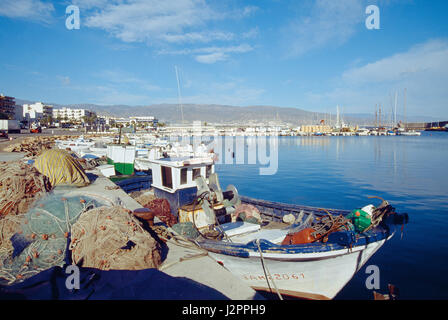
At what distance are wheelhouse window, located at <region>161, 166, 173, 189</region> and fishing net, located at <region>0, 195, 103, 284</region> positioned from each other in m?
3.57

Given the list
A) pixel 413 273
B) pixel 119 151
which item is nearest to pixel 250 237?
pixel 413 273

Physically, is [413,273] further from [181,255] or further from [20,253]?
[20,253]

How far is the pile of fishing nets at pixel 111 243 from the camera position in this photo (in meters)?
4.64

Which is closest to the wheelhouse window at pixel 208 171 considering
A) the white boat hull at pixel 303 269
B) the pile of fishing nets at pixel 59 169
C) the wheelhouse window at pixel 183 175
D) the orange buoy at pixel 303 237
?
the wheelhouse window at pixel 183 175

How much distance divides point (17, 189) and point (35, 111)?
161300 millimetres

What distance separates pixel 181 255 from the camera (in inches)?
217

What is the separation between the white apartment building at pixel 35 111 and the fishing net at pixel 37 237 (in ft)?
492

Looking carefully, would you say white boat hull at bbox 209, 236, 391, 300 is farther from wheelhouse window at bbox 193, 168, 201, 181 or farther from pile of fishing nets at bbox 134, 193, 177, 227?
wheelhouse window at bbox 193, 168, 201, 181

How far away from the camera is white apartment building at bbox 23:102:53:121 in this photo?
125 meters

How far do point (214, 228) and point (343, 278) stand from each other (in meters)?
3.81

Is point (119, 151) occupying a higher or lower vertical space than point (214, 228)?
higher

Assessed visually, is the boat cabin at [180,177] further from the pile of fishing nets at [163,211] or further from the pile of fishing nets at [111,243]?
the pile of fishing nets at [111,243]

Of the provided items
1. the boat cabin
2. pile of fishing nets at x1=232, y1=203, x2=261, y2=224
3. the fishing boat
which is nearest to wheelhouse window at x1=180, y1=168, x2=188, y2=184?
the boat cabin

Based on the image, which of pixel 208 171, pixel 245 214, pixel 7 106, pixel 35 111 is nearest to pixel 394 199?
pixel 245 214
